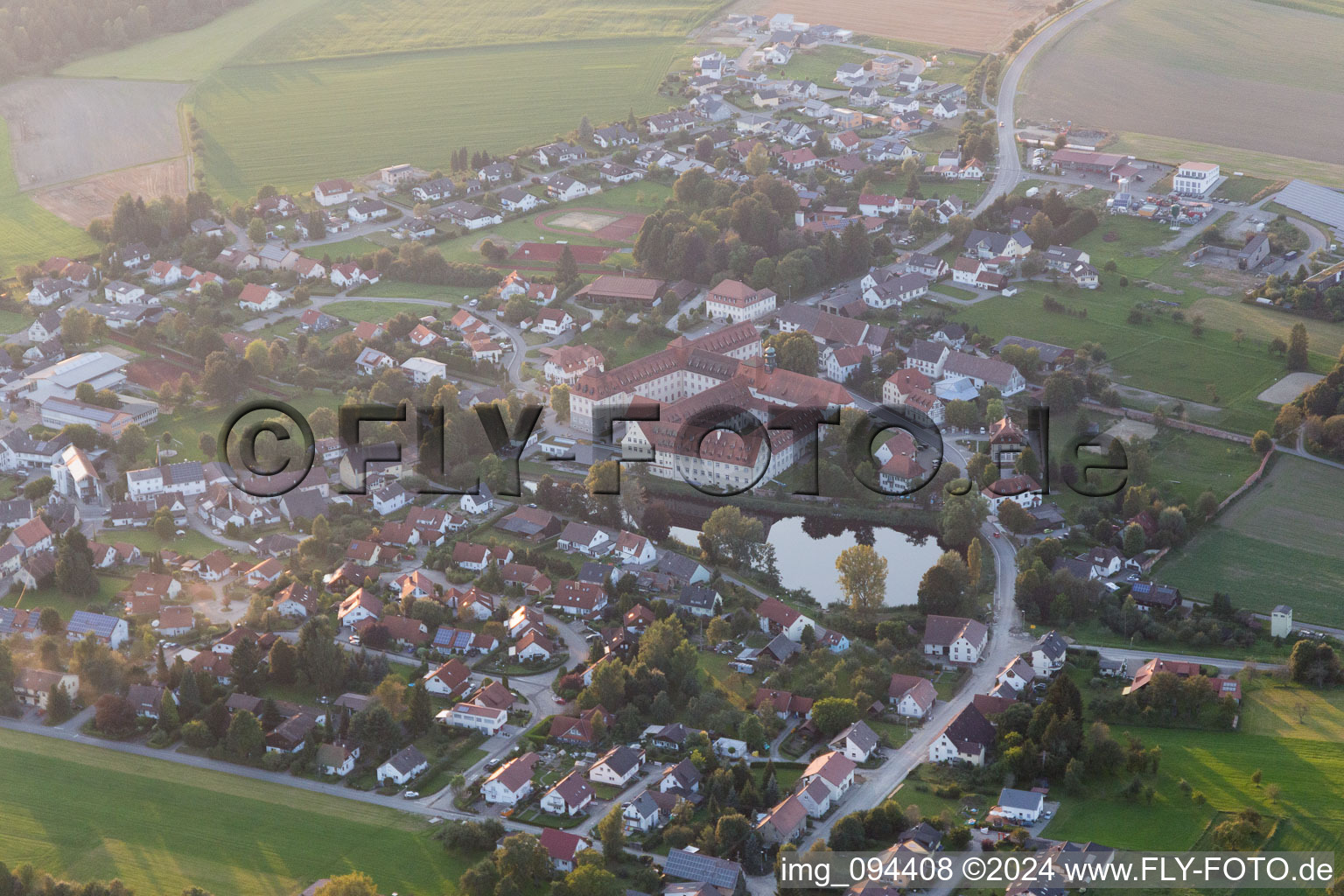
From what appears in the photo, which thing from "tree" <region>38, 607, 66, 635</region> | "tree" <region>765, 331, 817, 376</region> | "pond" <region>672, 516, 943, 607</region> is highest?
"tree" <region>765, 331, 817, 376</region>

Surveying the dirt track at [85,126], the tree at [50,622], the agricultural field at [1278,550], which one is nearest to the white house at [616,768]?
the tree at [50,622]

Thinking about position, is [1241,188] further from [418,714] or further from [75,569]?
[75,569]

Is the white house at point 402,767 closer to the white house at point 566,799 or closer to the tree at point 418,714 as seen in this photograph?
the tree at point 418,714

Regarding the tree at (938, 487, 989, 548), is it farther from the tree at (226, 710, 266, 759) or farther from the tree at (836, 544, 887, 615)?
the tree at (226, 710, 266, 759)

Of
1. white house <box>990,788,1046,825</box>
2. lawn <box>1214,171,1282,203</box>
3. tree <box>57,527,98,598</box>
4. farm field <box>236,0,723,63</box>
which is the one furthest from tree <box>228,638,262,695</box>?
farm field <box>236,0,723,63</box>

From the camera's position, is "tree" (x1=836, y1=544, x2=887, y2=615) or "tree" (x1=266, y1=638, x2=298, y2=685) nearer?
"tree" (x1=266, y1=638, x2=298, y2=685)
